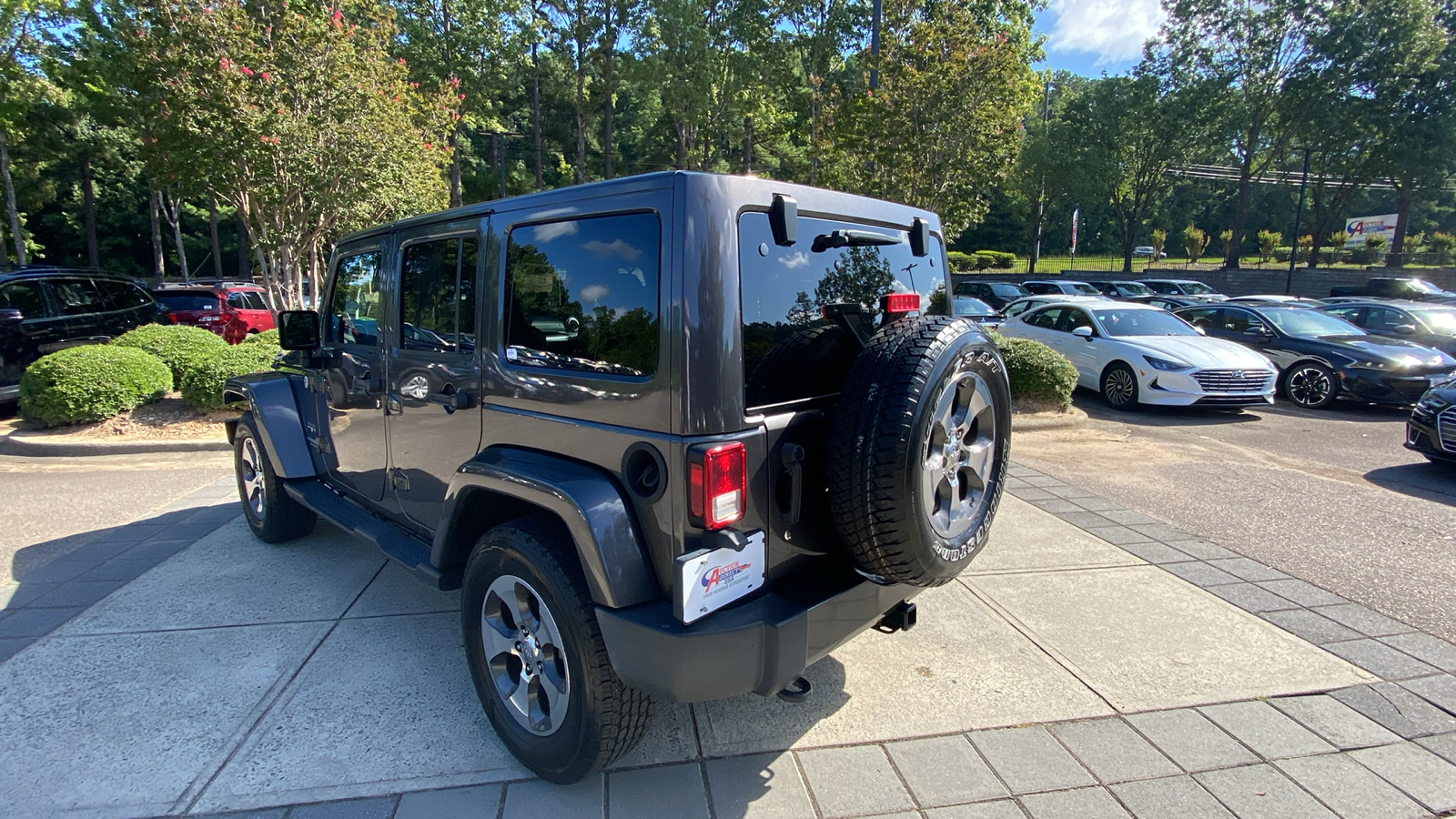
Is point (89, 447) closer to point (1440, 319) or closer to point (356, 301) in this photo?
point (356, 301)

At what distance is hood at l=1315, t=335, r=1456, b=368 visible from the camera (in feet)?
30.9

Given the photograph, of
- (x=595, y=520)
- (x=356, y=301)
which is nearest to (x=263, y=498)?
(x=356, y=301)

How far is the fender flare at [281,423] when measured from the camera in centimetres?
413

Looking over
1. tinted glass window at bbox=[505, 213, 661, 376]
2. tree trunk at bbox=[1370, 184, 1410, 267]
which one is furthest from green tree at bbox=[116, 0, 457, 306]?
tree trunk at bbox=[1370, 184, 1410, 267]

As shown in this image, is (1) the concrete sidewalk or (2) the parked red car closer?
(1) the concrete sidewalk

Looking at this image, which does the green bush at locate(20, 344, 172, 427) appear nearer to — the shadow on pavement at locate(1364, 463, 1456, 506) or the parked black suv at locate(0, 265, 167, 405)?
the parked black suv at locate(0, 265, 167, 405)

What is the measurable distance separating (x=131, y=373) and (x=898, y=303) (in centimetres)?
859

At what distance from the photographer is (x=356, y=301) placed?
12.2 ft

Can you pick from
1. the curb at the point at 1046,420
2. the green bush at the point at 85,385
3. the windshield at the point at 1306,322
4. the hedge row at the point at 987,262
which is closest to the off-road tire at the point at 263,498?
the green bush at the point at 85,385

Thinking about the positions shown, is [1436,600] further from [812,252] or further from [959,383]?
[812,252]

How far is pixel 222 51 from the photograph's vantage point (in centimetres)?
853

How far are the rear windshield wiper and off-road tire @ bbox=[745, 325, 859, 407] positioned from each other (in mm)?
285

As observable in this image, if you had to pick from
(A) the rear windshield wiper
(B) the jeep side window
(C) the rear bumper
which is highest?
(A) the rear windshield wiper

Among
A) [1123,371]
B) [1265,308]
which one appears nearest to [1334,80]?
[1265,308]
